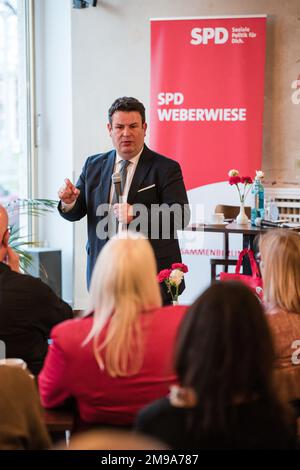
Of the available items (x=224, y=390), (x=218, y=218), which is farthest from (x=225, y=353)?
(x=218, y=218)

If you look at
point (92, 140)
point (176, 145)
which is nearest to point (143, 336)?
point (176, 145)

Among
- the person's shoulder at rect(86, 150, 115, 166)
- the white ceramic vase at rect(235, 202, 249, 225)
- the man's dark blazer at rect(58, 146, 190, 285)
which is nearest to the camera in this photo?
the man's dark blazer at rect(58, 146, 190, 285)

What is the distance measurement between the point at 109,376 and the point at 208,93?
4771mm

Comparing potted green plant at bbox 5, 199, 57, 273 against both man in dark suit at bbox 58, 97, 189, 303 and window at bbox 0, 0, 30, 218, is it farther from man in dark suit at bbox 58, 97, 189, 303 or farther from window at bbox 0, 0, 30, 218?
man in dark suit at bbox 58, 97, 189, 303

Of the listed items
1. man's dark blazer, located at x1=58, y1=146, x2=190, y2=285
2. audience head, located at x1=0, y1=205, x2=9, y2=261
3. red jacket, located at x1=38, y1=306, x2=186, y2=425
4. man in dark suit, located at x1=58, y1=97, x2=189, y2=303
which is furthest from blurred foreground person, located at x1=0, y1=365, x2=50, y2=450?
man's dark blazer, located at x1=58, y1=146, x2=190, y2=285

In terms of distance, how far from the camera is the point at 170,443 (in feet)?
4.84

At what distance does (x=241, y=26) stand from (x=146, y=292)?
4815 millimetres

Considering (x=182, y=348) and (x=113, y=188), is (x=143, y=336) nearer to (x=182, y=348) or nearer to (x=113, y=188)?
(x=182, y=348)

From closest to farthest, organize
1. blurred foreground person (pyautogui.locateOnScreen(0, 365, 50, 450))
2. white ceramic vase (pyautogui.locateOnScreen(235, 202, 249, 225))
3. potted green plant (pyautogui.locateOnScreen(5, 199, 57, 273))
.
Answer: blurred foreground person (pyautogui.locateOnScreen(0, 365, 50, 450))
white ceramic vase (pyautogui.locateOnScreen(235, 202, 249, 225))
potted green plant (pyautogui.locateOnScreen(5, 199, 57, 273))

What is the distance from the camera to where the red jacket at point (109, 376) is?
1.90 m

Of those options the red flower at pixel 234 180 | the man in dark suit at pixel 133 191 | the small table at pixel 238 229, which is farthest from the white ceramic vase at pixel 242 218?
the man in dark suit at pixel 133 191

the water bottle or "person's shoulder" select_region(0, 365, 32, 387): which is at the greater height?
the water bottle

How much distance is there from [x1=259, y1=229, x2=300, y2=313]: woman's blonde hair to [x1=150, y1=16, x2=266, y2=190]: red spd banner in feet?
12.9

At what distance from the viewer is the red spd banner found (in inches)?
245
